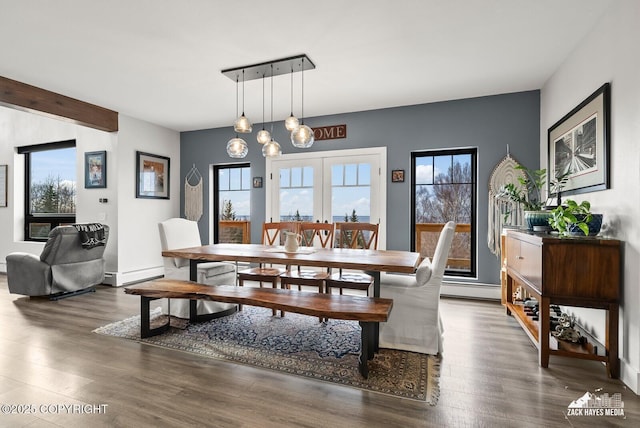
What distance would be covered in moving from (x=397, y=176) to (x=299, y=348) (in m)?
2.77

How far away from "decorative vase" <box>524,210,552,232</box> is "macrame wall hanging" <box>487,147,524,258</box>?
48.5 inches

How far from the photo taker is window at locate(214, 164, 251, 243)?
559cm

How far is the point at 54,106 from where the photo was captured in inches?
157

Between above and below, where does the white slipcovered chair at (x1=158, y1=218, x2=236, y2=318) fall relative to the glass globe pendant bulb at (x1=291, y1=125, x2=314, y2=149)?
below

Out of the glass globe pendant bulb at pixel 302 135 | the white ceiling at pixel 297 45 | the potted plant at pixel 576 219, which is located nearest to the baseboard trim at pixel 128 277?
the white ceiling at pixel 297 45

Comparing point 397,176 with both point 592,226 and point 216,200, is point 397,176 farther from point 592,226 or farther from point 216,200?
point 216,200

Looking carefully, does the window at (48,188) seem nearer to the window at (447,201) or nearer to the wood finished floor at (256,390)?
the wood finished floor at (256,390)

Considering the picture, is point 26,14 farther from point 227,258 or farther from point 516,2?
point 516,2

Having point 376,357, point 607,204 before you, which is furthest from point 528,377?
point 607,204

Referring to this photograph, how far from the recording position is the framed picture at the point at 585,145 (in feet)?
7.79

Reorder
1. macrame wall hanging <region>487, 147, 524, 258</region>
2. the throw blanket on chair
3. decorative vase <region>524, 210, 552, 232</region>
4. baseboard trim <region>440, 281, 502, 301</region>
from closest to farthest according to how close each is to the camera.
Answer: decorative vase <region>524, 210, 552, 232</region>
macrame wall hanging <region>487, 147, 524, 258</region>
baseboard trim <region>440, 281, 502, 301</region>
the throw blanket on chair

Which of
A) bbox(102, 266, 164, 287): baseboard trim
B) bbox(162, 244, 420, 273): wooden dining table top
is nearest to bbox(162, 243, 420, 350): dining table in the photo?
bbox(162, 244, 420, 273): wooden dining table top

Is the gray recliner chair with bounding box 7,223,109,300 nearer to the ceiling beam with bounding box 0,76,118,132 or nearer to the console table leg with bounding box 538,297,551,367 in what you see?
the ceiling beam with bounding box 0,76,118,132

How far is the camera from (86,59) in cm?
312
